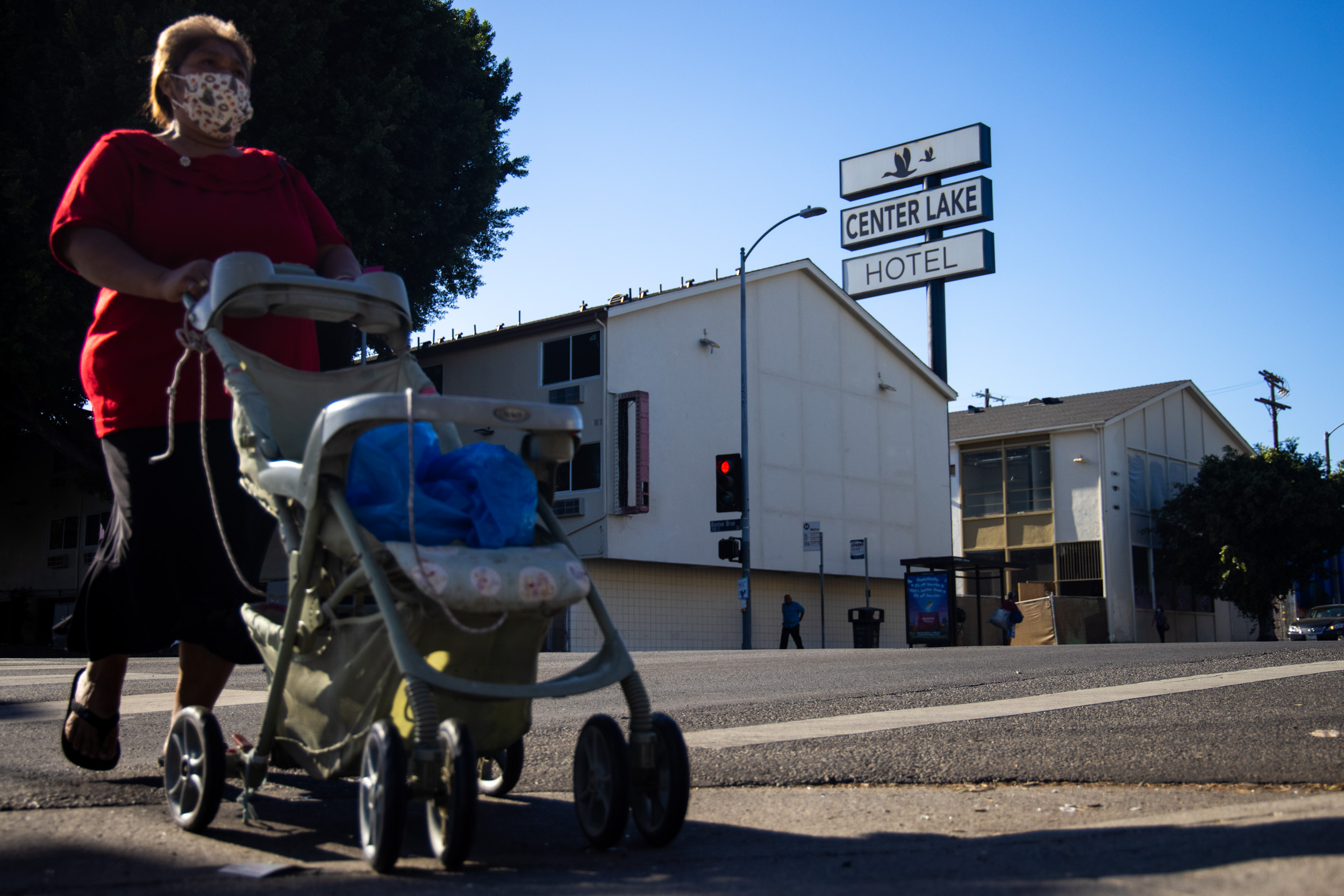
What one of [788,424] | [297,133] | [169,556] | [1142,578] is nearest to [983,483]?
[1142,578]

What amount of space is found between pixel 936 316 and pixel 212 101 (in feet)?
154

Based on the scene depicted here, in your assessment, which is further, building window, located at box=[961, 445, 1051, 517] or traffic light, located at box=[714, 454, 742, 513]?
building window, located at box=[961, 445, 1051, 517]

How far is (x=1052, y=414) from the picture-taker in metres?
46.6

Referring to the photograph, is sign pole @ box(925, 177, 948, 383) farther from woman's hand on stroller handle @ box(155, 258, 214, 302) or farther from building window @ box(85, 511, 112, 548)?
woman's hand on stroller handle @ box(155, 258, 214, 302)

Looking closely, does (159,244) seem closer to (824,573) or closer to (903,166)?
(824,573)

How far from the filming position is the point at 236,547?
148 inches

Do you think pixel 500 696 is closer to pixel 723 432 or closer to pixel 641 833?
pixel 641 833

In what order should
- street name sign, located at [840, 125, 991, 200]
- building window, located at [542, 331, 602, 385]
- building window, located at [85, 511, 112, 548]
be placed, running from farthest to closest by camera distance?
street name sign, located at [840, 125, 991, 200], building window, located at [85, 511, 112, 548], building window, located at [542, 331, 602, 385]

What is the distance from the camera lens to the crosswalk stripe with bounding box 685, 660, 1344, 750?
17.1ft

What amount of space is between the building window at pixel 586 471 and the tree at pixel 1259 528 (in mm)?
24787

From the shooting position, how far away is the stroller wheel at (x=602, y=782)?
9.34ft

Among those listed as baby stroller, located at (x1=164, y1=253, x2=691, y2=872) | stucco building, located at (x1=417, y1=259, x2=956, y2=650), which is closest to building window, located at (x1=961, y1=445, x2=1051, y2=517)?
stucco building, located at (x1=417, y1=259, x2=956, y2=650)

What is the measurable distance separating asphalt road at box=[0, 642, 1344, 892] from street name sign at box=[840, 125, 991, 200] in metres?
46.0

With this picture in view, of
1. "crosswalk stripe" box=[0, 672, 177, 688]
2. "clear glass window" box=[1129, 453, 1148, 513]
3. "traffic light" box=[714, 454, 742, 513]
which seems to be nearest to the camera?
"crosswalk stripe" box=[0, 672, 177, 688]
